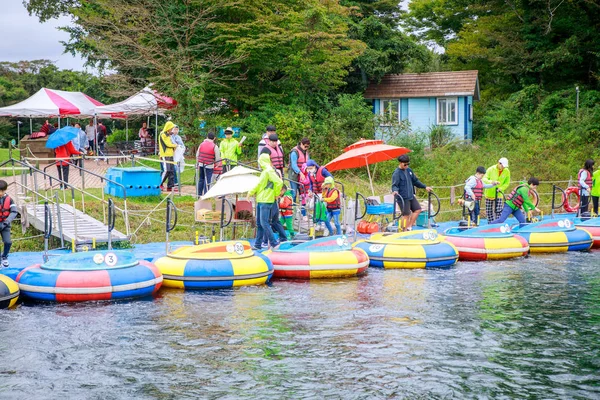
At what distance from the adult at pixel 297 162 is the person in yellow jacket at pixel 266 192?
2.09m

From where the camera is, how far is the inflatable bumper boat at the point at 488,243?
57.2ft

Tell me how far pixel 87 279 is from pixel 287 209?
18.8 ft

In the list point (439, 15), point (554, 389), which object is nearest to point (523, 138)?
point (439, 15)

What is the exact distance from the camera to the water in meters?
9.39

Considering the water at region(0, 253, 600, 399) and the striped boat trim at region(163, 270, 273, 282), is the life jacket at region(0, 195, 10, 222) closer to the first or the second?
the water at region(0, 253, 600, 399)

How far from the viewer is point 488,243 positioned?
688 inches

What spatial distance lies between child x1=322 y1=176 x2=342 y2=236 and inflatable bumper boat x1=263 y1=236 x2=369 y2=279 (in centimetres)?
190

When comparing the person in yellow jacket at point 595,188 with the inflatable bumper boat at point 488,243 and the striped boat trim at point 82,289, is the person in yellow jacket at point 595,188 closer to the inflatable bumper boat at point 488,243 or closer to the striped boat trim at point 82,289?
the inflatable bumper boat at point 488,243

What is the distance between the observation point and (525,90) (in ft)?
119

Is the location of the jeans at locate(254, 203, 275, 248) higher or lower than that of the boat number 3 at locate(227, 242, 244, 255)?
higher

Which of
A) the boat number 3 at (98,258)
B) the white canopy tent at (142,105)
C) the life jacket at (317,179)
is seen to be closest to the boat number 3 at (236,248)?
the boat number 3 at (98,258)

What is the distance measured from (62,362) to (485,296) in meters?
7.42

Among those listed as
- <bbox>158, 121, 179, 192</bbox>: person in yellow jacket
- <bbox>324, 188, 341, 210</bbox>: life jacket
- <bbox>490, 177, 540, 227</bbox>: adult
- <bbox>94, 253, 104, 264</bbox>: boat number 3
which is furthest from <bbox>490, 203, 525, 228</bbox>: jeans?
<bbox>94, 253, 104, 264</bbox>: boat number 3

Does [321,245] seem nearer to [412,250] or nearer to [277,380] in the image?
[412,250]
